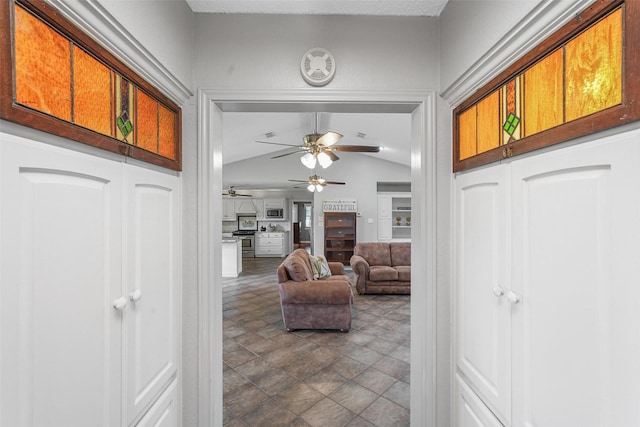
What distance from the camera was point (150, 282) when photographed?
1.13 meters

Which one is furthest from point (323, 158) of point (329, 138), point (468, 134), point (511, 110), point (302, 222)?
point (302, 222)

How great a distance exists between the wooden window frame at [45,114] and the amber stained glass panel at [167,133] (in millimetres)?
99

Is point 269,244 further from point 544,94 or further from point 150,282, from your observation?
point 544,94

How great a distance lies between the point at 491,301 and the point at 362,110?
1108mm

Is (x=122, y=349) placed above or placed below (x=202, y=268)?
below

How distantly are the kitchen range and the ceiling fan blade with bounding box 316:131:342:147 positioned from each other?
774 cm

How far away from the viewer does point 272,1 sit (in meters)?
1.37

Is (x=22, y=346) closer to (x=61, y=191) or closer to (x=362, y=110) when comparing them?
(x=61, y=191)

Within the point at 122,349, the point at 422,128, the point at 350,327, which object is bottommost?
the point at 350,327

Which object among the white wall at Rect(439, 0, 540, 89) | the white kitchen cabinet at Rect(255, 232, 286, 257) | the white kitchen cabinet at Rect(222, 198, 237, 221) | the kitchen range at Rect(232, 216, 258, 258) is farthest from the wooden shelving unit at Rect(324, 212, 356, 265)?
the white wall at Rect(439, 0, 540, 89)

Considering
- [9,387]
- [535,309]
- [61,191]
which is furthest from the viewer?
[535,309]

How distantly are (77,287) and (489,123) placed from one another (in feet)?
4.97

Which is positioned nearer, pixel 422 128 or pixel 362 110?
pixel 422 128

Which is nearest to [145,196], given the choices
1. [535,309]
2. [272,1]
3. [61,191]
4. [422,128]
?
[61,191]
